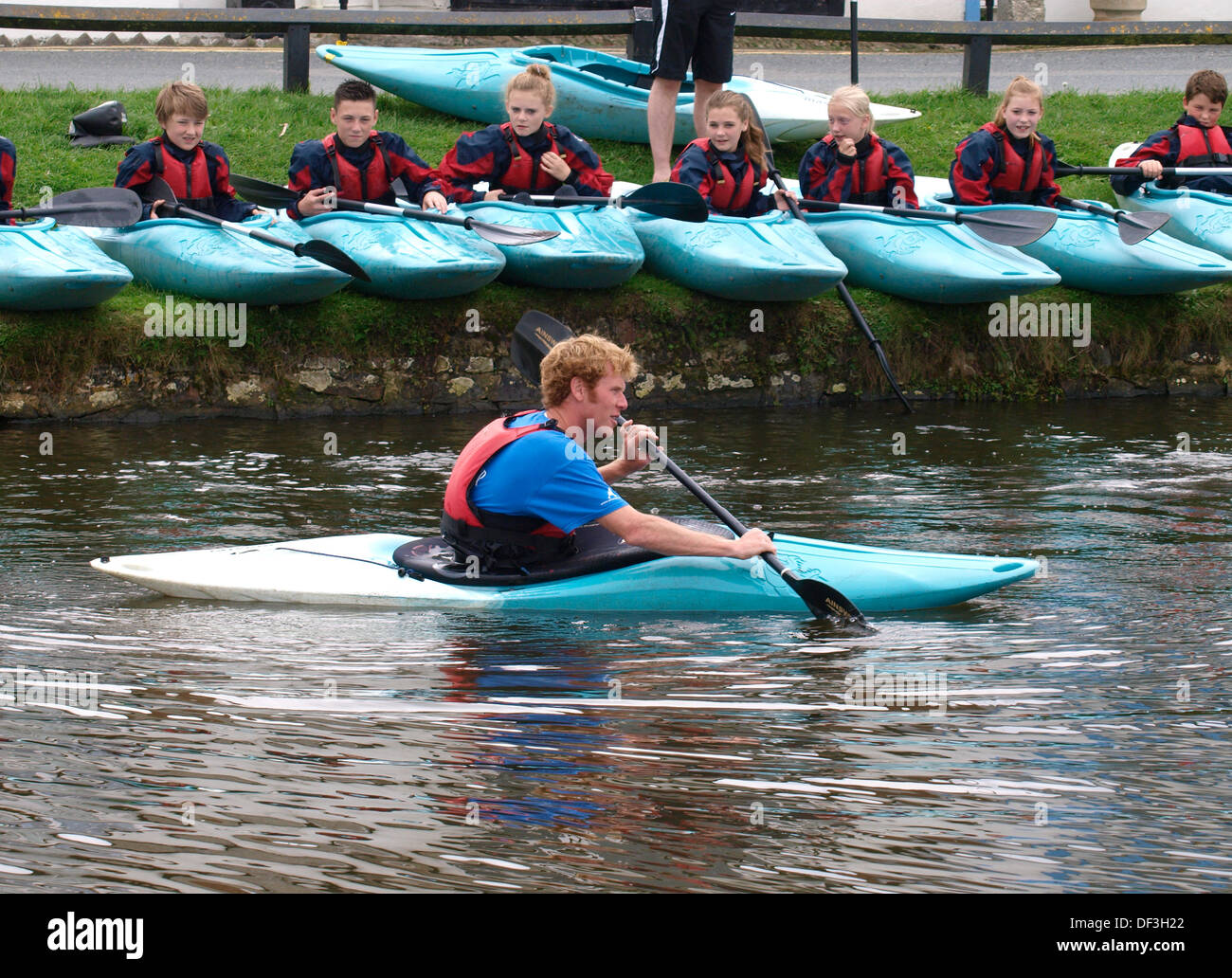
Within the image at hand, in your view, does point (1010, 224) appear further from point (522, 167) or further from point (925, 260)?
point (522, 167)

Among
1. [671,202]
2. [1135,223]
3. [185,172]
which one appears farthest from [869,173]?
[185,172]

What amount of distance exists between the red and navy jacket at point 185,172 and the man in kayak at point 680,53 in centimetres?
244

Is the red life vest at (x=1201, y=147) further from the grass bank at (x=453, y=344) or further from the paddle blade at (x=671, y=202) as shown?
the paddle blade at (x=671, y=202)

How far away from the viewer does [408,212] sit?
8.04 metres

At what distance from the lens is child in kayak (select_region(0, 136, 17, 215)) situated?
7.73 m

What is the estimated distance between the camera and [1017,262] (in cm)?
852

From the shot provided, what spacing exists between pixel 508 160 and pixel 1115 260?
11.4 ft

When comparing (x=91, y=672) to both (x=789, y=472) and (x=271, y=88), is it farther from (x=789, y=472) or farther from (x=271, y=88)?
(x=271, y=88)

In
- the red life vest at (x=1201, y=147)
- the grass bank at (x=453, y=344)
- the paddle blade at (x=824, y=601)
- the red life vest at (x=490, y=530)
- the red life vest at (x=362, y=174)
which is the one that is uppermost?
the red life vest at (x=1201, y=147)

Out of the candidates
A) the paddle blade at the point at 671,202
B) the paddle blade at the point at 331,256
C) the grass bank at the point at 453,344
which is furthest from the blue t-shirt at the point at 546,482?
the paddle blade at the point at 671,202

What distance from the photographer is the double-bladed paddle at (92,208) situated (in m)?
7.60

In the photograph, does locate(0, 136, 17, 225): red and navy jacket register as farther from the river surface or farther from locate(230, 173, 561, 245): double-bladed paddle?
the river surface

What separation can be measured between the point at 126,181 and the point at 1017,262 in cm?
475
